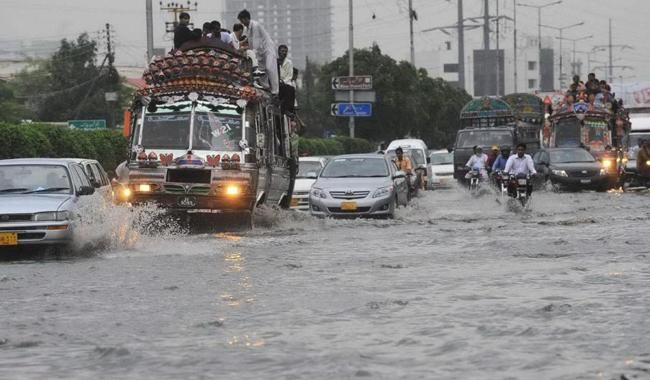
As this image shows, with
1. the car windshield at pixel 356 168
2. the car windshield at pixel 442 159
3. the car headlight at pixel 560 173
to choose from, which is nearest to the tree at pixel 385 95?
the car windshield at pixel 442 159

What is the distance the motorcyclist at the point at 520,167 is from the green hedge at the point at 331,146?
2309 cm

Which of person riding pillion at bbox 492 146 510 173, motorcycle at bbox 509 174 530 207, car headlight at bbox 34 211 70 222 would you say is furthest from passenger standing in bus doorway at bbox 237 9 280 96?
person riding pillion at bbox 492 146 510 173

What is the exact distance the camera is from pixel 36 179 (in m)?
18.2

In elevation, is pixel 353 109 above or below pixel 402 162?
above

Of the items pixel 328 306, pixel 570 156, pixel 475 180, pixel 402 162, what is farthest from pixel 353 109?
pixel 328 306

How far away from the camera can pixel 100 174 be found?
2014 centimetres

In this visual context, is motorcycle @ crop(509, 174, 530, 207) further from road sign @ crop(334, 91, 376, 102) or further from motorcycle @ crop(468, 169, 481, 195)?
road sign @ crop(334, 91, 376, 102)

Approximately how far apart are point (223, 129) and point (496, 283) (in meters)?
8.98

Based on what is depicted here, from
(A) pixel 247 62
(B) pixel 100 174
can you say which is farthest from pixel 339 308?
(A) pixel 247 62

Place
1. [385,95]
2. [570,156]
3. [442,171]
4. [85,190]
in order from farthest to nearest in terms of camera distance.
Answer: [385,95], [442,171], [570,156], [85,190]

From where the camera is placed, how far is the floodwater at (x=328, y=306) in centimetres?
877

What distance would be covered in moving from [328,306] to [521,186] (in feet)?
55.3

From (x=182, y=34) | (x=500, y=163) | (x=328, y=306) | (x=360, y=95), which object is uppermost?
(x=182, y=34)

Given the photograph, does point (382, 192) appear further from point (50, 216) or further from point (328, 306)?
point (328, 306)
